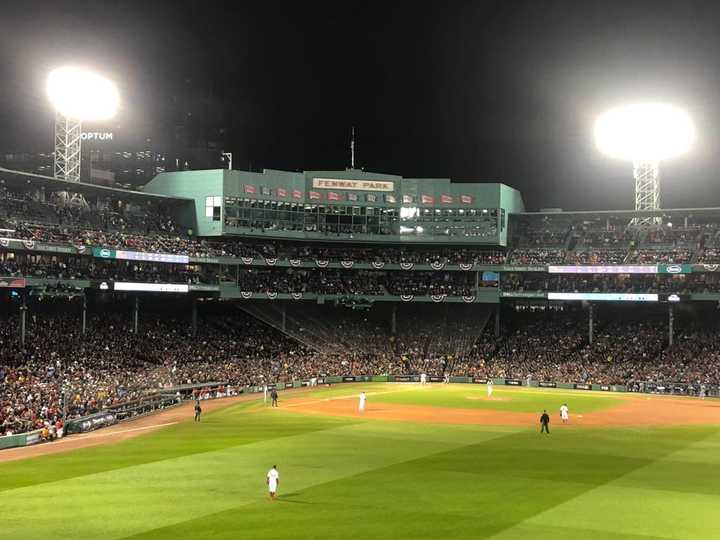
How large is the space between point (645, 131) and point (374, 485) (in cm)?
5912

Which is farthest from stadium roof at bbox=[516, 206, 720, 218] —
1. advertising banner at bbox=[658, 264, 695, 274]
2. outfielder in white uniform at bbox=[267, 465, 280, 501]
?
outfielder in white uniform at bbox=[267, 465, 280, 501]

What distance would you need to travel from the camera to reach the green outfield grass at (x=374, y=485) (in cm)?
2156

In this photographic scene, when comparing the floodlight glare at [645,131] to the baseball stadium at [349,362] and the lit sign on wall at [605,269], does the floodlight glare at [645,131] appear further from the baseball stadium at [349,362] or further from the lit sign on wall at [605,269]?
the lit sign on wall at [605,269]

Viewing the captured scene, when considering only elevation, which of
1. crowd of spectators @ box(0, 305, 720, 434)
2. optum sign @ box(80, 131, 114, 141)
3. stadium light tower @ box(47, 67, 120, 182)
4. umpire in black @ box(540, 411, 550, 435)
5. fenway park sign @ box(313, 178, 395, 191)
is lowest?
umpire in black @ box(540, 411, 550, 435)

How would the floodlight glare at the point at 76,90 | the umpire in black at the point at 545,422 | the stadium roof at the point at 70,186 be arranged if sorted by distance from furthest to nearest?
1. the floodlight glare at the point at 76,90
2. the stadium roof at the point at 70,186
3. the umpire in black at the point at 545,422

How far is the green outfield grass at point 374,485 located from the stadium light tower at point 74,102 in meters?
34.6

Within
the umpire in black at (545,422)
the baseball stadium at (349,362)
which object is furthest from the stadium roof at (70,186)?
the umpire in black at (545,422)

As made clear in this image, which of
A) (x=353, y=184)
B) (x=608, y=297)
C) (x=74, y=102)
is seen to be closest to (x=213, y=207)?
(x=353, y=184)

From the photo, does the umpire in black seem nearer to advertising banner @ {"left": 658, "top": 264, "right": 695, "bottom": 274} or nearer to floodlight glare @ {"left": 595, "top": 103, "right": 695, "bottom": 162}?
advertising banner @ {"left": 658, "top": 264, "right": 695, "bottom": 274}

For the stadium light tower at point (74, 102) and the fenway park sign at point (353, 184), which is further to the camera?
the fenway park sign at point (353, 184)

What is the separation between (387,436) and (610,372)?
3833 cm

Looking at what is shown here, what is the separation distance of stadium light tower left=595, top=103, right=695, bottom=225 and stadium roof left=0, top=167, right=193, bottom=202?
146 ft

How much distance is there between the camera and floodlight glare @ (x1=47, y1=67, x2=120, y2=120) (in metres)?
62.0

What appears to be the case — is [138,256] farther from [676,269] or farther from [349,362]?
[676,269]
